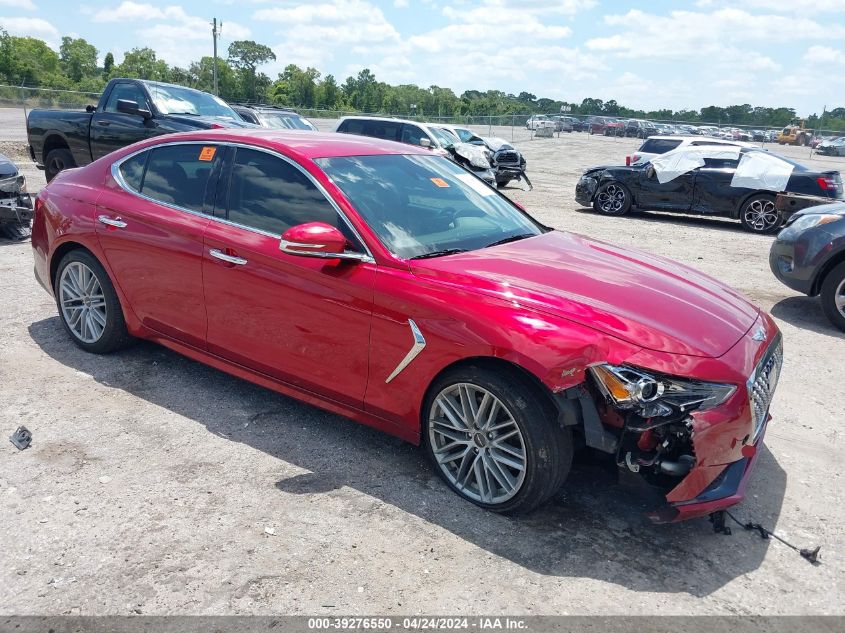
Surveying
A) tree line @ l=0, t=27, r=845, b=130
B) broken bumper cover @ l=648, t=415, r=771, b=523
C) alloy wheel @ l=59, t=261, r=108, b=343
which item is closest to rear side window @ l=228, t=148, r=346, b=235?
alloy wheel @ l=59, t=261, r=108, b=343

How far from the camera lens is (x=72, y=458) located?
3.79 meters

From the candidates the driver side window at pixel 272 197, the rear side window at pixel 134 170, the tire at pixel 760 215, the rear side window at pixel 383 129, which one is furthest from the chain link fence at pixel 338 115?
the driver side window at pixel 272 197

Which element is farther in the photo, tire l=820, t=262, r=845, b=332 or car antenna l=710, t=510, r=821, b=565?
tire l=820, t=262, r=845, b=332

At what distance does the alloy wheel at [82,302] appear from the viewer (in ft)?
16.4

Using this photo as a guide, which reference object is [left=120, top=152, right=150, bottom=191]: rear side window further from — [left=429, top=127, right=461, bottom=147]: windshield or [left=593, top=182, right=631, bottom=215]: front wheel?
[left=429, top=127, right=461, bottom=147]: windshield

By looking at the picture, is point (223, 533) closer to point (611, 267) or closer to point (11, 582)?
point (11, 582)

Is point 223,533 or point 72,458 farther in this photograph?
point 72,458

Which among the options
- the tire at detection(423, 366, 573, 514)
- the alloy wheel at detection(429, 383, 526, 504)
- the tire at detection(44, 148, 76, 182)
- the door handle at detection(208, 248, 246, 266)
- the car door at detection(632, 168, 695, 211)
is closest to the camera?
the tire at detection(423, 366, 573, 514)

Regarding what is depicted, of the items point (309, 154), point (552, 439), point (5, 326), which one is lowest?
point (5, 326)

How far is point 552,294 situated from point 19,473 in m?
2.84

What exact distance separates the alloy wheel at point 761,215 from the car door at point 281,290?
35.7 feet

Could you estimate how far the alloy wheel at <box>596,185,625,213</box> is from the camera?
14055 mm

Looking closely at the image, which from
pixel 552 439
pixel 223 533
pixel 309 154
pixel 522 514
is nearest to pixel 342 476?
pixel 223 533

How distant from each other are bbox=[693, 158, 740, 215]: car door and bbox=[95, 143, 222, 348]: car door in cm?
1085
